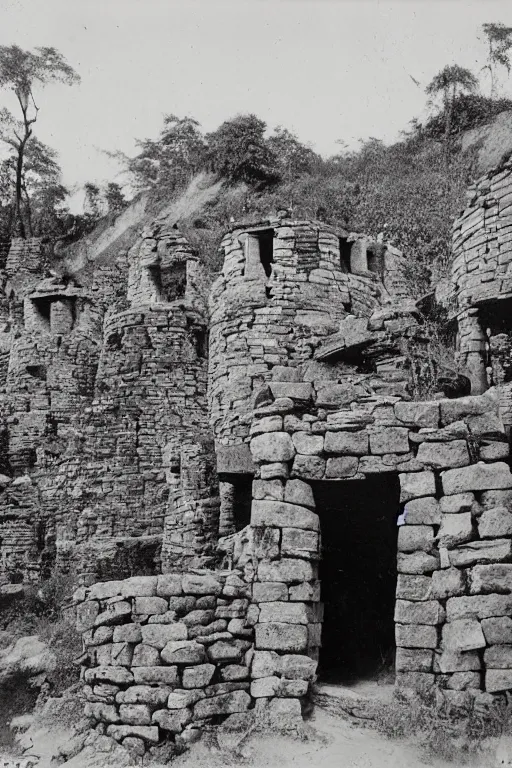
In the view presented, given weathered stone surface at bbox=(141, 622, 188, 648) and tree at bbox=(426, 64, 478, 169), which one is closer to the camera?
weathered stone surface at bbox=(141, 622, 188, 648)

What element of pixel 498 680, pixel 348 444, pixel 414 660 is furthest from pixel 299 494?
pixel 498 680

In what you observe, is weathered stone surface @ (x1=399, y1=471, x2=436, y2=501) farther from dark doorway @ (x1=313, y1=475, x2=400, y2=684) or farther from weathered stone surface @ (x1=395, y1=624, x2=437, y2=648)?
dark doorway @ (x1=313, y1=475, x2=400, y2=684)

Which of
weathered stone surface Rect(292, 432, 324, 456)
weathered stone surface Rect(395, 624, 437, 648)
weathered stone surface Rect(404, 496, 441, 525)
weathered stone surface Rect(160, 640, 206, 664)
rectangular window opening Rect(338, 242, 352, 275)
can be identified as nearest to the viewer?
weathered stone surface Rect(395, 624, 437, 648)

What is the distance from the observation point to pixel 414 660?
6.56 metres

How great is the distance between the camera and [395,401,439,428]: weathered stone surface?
7.16m

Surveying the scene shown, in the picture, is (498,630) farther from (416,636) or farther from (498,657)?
(416,636)

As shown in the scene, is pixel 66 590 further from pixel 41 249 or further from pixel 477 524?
pixel 41 249

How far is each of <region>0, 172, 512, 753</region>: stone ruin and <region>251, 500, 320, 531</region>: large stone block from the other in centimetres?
2

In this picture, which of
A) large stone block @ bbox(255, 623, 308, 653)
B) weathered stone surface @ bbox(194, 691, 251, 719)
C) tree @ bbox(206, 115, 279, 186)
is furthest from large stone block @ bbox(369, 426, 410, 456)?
tree @ bbox(206, 115, 279, 186)

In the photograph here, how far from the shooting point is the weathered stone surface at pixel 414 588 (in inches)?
264

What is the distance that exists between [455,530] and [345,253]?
8613 millimetres

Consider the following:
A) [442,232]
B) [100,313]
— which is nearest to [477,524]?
[100,313]

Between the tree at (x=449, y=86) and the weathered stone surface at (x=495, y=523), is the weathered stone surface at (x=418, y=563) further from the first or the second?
the tree at (x=449, y=86)

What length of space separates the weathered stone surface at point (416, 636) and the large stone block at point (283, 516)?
1.20m
